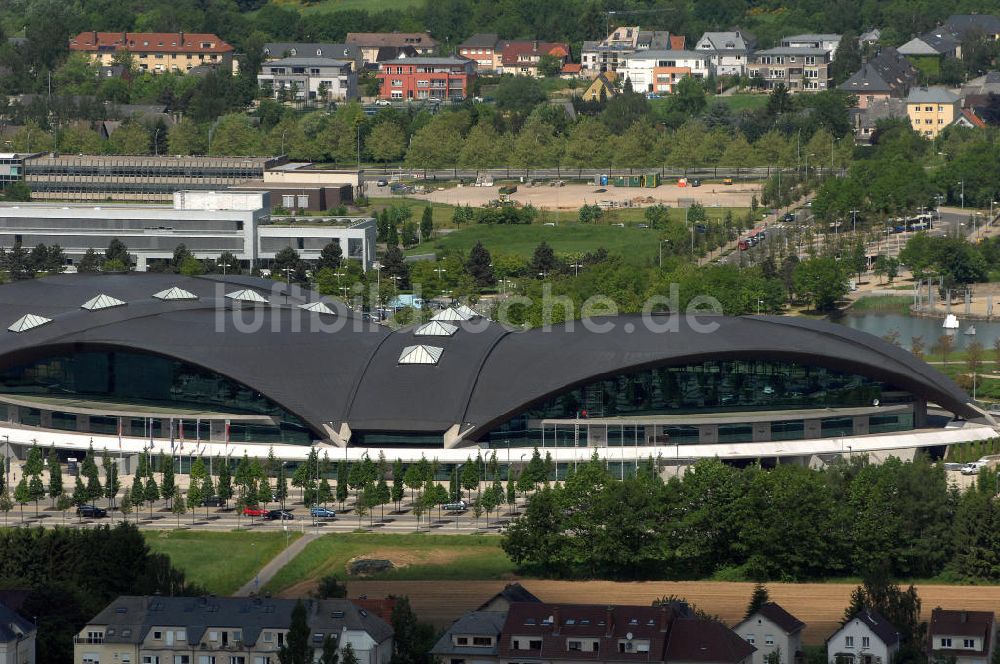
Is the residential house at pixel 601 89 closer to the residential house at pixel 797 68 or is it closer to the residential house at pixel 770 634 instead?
the residential house at pixel 797 68

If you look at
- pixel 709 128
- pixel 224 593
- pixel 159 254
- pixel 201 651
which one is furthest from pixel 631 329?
pixel 709 128

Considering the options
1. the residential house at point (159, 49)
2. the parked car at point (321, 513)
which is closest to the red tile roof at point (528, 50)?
the residential house at point (159, 49)

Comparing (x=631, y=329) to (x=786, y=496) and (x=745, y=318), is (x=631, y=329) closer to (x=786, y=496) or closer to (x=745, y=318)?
(x=745, y=318)

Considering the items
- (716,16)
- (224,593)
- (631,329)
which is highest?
(716,16)

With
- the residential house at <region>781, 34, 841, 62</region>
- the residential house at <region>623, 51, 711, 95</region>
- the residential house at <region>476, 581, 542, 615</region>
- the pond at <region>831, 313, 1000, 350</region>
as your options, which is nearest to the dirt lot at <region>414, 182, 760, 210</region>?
the pond at <region>831, 313, 1000, 350</region>

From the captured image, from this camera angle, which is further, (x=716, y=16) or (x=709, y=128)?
(x=716, y=16)

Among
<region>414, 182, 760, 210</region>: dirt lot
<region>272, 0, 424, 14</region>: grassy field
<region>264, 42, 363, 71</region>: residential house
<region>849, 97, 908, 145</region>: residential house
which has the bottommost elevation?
<region>414, 182, 760, 210</region>: dirt lot

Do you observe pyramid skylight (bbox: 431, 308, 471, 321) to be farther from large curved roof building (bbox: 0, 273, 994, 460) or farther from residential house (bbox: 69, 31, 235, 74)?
residential house (bbox: 69, 31, 235, 74)
